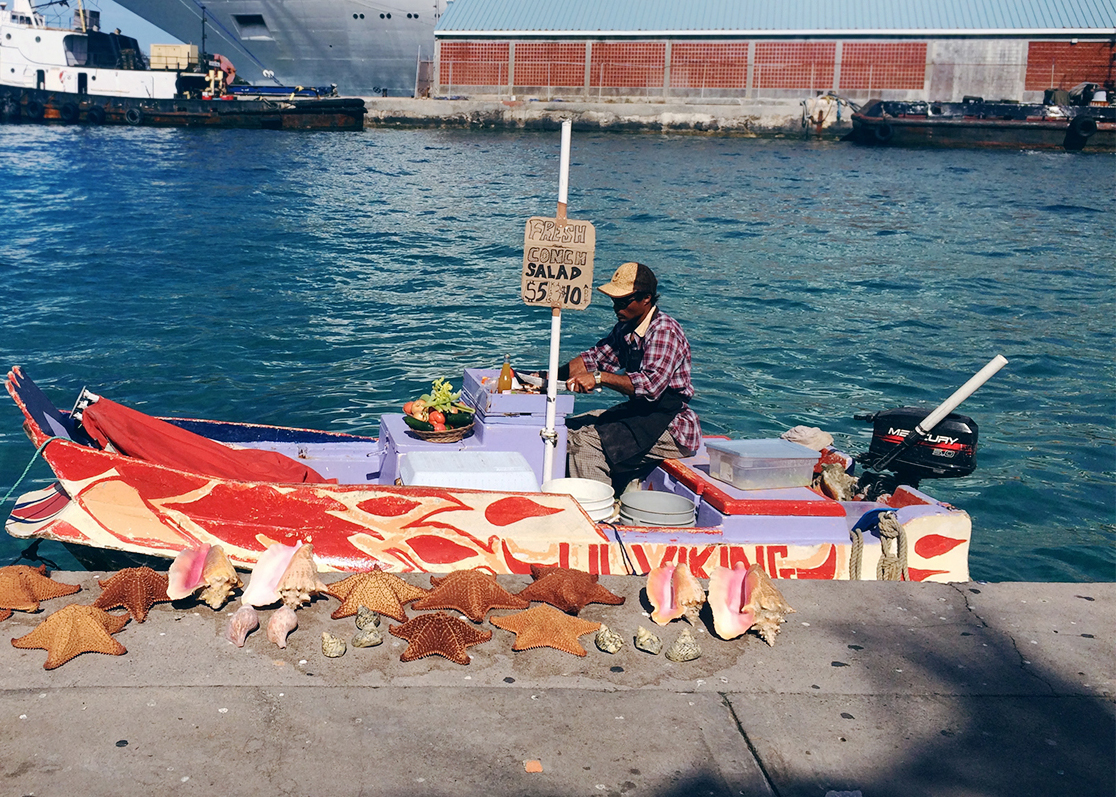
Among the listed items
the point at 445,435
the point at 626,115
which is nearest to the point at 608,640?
the point at 445,435

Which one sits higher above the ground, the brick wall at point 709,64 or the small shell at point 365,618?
the brick wall at point 709,64

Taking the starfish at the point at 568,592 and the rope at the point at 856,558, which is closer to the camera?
the starfish at the point at 568,592

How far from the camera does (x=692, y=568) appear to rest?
6422 mm

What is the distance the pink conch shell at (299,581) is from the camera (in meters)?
5.09

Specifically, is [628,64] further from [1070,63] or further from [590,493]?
[590,493]

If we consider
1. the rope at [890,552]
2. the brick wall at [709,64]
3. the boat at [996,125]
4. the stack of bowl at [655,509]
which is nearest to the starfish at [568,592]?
the stack of bowl at [655,509]

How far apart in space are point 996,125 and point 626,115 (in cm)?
1974

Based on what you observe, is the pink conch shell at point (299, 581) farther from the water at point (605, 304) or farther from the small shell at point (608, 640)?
the water at point (605, 304)

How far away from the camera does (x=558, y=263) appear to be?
6.55 meters

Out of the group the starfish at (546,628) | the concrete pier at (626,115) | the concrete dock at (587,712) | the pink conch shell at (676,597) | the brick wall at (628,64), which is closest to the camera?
the concrete dock at (587,712)

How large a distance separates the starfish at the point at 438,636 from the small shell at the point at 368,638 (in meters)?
0.09

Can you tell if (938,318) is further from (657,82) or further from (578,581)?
(657,82)

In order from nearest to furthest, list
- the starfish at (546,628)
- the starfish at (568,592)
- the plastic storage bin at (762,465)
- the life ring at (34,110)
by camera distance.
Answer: the starfish at (546,628) < the starfish at (568,592) < the plastic storage bin at (762,465) < the life ring at (34,110)

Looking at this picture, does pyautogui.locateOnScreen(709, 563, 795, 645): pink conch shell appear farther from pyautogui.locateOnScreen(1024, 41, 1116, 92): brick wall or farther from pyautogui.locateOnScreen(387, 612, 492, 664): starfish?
pyautogui.locateOnScreen(1024, 41, 1116, 92): brick wall
